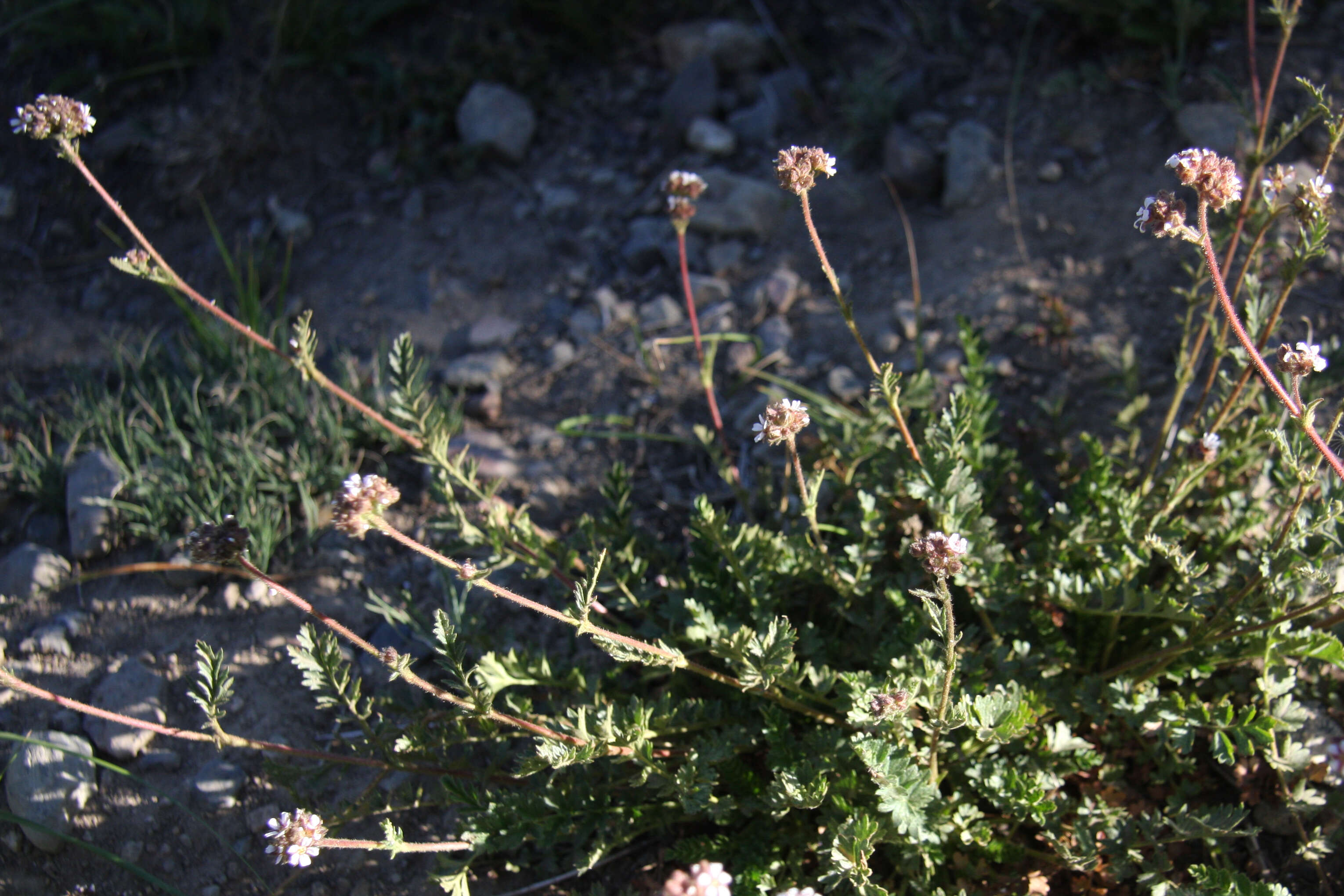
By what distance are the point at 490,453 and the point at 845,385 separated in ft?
4.73

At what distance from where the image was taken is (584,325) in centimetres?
453

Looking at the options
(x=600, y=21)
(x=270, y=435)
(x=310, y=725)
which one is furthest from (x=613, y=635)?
(x=600, y=21)

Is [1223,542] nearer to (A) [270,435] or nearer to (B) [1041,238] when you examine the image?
(B) [1041,238]

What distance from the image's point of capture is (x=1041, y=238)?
4.36m

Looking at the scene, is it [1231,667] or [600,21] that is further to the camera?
[600,21]

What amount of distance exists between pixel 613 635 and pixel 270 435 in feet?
7.37

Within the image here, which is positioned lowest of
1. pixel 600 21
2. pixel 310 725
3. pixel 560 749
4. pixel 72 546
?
pixel 310 725

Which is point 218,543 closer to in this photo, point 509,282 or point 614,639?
point 614,639

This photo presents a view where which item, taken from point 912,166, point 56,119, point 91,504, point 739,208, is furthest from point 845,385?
point 91,504

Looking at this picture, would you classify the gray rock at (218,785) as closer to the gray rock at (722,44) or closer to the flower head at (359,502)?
the flower head at (359,502)

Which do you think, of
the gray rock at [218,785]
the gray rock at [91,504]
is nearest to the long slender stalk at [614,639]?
the gray rock at [218,785]

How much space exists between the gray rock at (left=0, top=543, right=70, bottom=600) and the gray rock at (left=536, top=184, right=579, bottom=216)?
2.64 m

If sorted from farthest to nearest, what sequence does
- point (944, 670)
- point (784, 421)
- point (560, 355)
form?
point (560, 355) → point (944, 670) → point (784, 421)

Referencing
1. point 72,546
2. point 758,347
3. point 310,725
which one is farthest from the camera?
point 758,347
